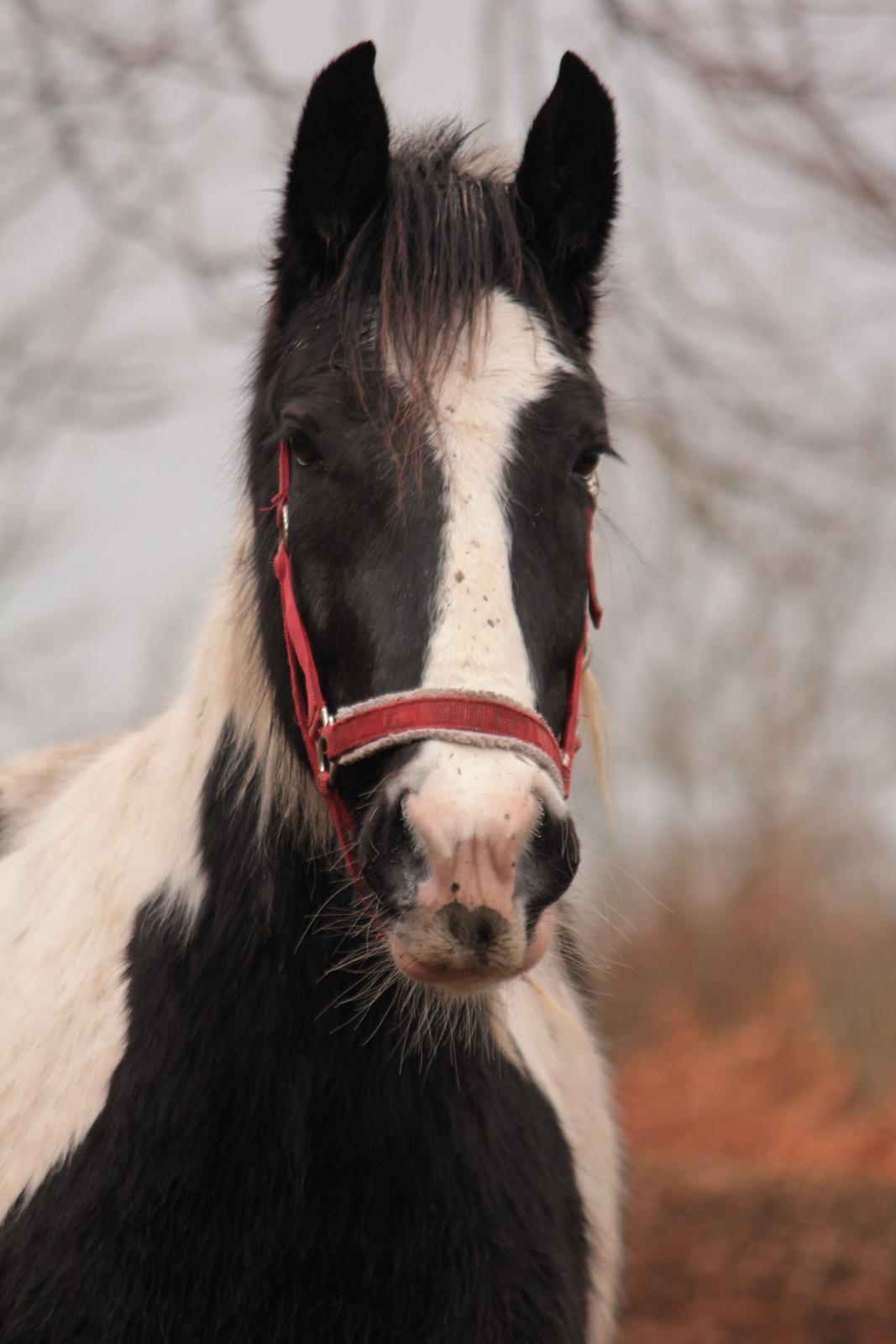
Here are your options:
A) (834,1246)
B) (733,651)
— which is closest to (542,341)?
(834,1246)

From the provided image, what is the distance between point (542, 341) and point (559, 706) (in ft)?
2.19

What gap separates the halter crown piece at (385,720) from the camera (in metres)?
2.24

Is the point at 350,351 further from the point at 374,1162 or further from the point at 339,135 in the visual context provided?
the point at 374,1162

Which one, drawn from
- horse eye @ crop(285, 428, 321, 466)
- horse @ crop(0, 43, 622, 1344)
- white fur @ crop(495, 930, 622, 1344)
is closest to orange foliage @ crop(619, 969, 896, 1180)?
white fur @ crop(495, 930, 622, 1344)

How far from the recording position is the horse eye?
2.64 meters

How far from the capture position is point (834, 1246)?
796 centimetres

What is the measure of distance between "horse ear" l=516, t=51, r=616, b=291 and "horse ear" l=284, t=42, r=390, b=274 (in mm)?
300

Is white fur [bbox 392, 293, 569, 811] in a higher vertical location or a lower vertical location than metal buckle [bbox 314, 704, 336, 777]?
higher

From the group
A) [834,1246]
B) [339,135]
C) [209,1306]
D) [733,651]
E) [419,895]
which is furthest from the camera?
[733,651]

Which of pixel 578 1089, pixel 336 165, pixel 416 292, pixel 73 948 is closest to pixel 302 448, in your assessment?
pixel 416 292

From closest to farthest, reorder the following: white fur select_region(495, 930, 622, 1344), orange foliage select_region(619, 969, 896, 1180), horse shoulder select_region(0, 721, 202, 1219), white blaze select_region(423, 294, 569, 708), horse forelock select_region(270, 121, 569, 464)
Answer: white blaze select_region(423, 294, 569, 708)
horse forelock select_region(270, 121, 569, 464)
horse shoulder select_region(0, 721, 202, 1219)
white fur select_region(495, 930, 622, 1344)
orange foliage select_region(619, 969, 896, 1180)

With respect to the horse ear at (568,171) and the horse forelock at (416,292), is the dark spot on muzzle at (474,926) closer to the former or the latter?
the horse forelock at (416,292)

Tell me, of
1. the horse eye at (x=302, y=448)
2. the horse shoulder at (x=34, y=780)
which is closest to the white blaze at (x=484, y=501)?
the horse eye at (x=302, y=448)

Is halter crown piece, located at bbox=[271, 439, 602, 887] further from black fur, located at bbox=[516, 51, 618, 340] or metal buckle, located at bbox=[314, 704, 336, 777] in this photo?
black fur, located at bbox=[516, 51, 618, 340]
